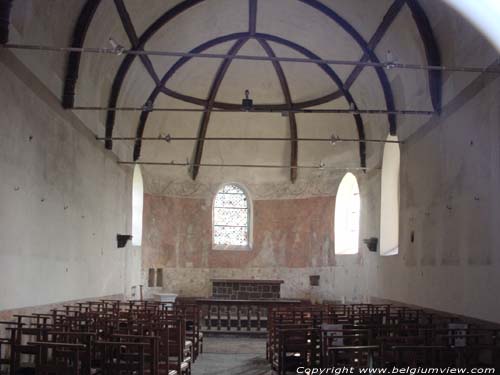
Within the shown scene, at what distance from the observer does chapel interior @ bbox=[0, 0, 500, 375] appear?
10156 millimetres

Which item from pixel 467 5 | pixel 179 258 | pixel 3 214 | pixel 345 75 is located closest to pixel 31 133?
pixel 3 214

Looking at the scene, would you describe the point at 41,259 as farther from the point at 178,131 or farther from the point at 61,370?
the point at 178,131

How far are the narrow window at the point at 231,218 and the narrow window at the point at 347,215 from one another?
3985 mm

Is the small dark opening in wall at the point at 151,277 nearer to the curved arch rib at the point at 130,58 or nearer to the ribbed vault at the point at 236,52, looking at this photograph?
the ribbed vault at the point at 236,52

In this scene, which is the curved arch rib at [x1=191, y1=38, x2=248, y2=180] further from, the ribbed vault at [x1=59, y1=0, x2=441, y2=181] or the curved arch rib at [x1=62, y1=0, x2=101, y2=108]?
the curved arch rib at [x1=62, y1=0, x2=101, y2=108]

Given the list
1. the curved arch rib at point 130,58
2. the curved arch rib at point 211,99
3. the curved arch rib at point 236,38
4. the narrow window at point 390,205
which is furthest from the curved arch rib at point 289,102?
the curved arch rib at point 130,58

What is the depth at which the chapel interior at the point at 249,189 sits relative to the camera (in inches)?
400

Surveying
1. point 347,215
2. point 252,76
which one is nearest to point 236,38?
point 252,76

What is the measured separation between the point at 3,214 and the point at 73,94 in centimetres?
421

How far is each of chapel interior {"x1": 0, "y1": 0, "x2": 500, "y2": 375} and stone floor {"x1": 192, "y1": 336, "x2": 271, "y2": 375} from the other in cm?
13

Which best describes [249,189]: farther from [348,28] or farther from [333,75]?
[348,28]

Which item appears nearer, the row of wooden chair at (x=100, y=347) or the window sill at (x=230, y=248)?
the row of wooden chair at (x=100, y=347)

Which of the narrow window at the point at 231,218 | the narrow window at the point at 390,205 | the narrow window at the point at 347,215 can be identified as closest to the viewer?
the narrow window at the point at 390,205

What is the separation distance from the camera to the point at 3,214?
10617 millimetres
